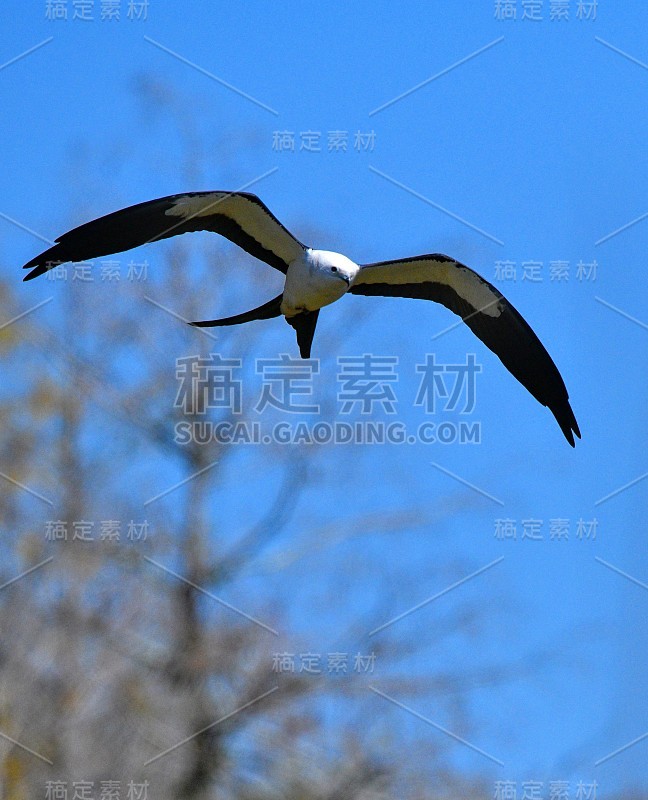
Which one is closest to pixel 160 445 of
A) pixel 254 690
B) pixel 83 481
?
pixel 83 481

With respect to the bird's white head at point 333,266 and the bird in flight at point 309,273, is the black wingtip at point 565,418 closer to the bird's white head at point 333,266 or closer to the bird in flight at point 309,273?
the bird in flight at point 309,273

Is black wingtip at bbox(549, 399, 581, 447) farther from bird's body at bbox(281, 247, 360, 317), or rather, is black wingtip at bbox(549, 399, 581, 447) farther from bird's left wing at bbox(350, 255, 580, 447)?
bird's body at bbox(281, 247, 360, 317)

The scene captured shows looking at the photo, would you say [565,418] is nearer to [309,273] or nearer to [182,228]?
[309,273]

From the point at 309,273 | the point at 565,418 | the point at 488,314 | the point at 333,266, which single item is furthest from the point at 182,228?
the point at 565,418

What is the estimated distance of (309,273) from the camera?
6.61 m

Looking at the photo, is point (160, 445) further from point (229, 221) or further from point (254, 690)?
point (229, 221)

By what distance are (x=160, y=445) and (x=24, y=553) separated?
47.6 inches

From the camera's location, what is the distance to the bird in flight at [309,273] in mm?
6641

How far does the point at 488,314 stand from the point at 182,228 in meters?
1.77

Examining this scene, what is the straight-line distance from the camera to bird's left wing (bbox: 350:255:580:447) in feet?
23.7

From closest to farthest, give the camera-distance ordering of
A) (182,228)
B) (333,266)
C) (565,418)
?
(333,266) < (182,228) < (565,418)

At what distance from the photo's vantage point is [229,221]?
7.01 m

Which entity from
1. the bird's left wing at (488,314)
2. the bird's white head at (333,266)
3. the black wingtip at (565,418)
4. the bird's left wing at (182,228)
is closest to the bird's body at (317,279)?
the bird's white head at (333,266)

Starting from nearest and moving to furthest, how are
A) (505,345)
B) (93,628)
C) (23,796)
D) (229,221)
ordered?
(229,221) → (505,345) → (23,796) → (93,628)
